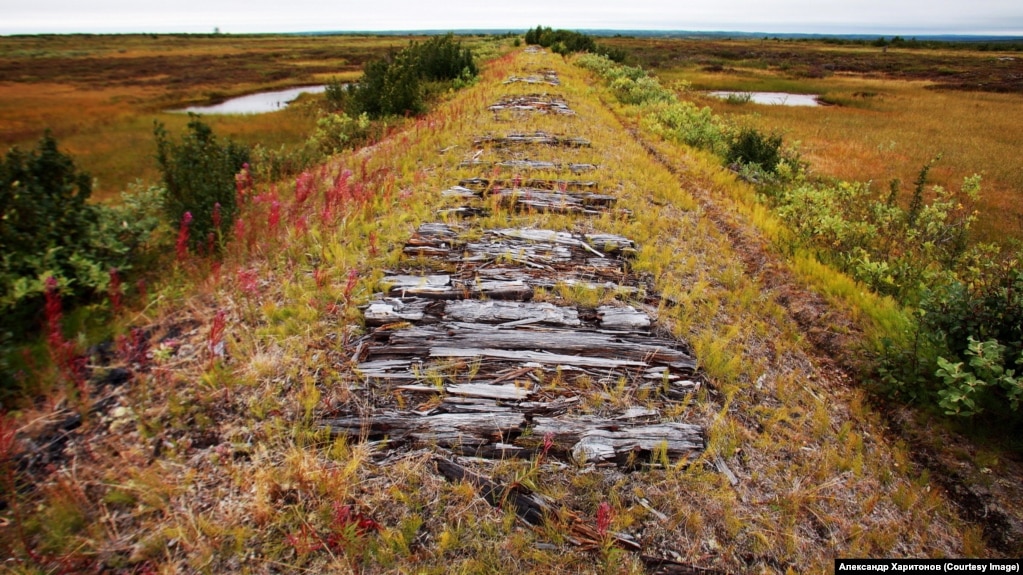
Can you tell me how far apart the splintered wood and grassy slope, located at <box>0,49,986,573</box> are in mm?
138

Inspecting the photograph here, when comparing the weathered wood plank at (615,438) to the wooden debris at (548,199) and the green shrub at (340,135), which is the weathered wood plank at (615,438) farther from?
the green shrub at (340,135)

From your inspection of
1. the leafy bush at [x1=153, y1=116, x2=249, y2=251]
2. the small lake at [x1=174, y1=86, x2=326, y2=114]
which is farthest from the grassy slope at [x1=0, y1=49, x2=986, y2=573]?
the small lake at [x1=174, y1=86, x2=326, y2=114]

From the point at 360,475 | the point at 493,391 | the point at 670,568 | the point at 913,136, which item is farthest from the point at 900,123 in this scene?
the point at 360,475

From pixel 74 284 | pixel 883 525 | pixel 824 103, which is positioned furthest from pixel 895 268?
pixel 824 103

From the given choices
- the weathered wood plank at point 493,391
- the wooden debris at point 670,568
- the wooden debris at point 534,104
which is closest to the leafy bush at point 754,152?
the wooden debris at point 534,104

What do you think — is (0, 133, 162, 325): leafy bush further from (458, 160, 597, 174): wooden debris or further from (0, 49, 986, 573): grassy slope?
(458, 160, 597, 174): wooden debris

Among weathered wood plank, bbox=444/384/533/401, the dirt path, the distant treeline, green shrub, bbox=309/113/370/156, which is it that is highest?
the distant treeline

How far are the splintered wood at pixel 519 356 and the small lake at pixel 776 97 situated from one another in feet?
102

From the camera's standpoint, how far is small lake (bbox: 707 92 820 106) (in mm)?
32281

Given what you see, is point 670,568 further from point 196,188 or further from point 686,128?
point 686,128

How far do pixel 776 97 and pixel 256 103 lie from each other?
3722 centimetres

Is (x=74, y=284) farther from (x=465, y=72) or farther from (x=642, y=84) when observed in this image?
(x=642, y=84)

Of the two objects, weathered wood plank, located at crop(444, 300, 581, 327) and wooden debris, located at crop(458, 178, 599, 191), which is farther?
wooden debris, located at crop(458, 178, 599, 191)

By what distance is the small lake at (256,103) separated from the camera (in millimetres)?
27694
